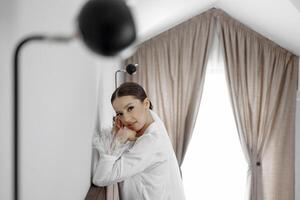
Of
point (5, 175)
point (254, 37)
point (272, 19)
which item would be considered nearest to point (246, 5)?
point (272, 19)

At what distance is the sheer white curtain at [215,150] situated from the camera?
3656mm

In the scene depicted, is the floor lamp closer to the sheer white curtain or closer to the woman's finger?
the woman's finger

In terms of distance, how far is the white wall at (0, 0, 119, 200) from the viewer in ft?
1.86

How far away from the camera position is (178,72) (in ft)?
11.7

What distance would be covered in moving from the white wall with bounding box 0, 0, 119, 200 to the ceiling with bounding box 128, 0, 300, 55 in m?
1.02

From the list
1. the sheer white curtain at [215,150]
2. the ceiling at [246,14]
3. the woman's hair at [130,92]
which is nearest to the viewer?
the woman's hair at [130,92]

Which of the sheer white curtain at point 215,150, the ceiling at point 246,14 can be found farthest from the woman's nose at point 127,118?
the sheer white curtain at point 215,150

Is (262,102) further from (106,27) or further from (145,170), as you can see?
(106,27)

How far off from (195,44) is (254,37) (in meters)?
0.60

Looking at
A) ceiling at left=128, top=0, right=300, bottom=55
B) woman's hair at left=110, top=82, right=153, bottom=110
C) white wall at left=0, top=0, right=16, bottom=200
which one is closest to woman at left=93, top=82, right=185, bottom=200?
woman's hair at left=110, top=82, right=153, bottom=110

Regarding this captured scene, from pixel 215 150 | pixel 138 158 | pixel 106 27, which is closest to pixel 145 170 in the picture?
pixel 138 158

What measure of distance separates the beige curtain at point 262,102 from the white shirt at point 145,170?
1.89 meters

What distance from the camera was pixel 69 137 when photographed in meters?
1.17

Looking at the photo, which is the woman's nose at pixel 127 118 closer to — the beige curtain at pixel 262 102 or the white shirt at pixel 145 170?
the white shirt at pixel 145 170
